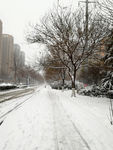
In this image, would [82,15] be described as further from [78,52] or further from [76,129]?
[76,129]

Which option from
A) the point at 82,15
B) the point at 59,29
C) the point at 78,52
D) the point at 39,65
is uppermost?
the point at 82,15

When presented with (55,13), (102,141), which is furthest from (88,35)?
(102,141)

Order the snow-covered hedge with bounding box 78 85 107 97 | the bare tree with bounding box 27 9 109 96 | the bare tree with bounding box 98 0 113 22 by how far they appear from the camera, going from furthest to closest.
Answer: the snow-covered hedge with bounding box 78 85 107 97, the bare tree with bounding box 27 9 109 96, the bare tree with bounding box 98 0 113 22

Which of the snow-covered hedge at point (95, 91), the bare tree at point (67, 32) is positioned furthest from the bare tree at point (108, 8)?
the snow-covered hedge at point (95, 91)

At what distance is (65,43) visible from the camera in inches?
507

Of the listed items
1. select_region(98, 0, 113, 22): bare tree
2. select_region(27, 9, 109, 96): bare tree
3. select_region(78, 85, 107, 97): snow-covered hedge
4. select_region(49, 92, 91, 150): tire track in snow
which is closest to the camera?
select_region(49, 92, 91, 150): tire track in snow

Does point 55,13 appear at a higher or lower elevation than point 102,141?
higher

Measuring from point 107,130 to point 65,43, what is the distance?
1020cm

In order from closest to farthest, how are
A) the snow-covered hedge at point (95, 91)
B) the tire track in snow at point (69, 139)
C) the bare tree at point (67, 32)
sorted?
the tire track in snow at point (69, 139) < the bare tree at point (67, 32) < the snow-covered hedge at point (95, 91)

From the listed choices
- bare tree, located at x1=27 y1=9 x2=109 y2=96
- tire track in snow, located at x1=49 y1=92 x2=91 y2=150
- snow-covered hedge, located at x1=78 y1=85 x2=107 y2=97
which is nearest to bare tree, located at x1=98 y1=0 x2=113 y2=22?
bare tree, located at x1=27 y1=9 x2=109 y2=96

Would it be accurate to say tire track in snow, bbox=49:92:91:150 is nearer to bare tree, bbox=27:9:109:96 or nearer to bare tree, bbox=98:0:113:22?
bare tree, bbox=98:0:113:22

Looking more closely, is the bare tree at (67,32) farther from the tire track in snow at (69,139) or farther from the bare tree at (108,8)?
the tire track in snow at (69,139)

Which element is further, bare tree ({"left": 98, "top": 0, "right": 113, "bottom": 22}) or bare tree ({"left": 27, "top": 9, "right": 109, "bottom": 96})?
bare tree ({"left": 27, "top": 9, "right": 109, "bottom": 96})

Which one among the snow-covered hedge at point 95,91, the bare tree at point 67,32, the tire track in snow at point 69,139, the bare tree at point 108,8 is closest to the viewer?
the tire track in snow at point 69,139
